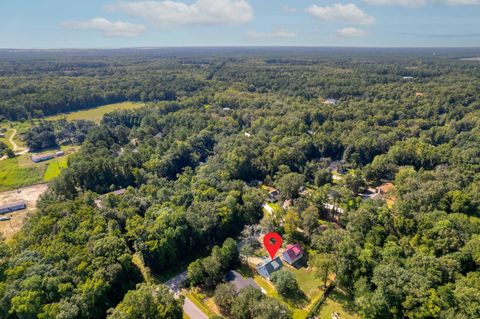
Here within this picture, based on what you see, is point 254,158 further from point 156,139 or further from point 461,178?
point 461,178

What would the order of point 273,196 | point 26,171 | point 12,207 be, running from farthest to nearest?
point 26,171 → point 273,196 → point 12,207

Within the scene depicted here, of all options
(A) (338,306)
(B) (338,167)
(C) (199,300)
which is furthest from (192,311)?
(B) (338,167)

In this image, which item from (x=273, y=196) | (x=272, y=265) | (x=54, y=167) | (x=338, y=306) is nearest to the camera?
(x=338, y=306)

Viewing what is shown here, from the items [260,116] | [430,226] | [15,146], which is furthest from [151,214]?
[15,146]

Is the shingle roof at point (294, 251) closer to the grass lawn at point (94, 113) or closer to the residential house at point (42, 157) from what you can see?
the residential house at point (42, 157)

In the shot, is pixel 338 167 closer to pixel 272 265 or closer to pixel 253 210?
pixel 253 210

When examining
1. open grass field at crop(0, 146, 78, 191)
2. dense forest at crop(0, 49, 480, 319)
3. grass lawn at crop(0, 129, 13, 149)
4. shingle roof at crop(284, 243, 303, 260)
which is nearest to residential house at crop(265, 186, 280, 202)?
dense forest at crop(0, 49, 480, 319)
